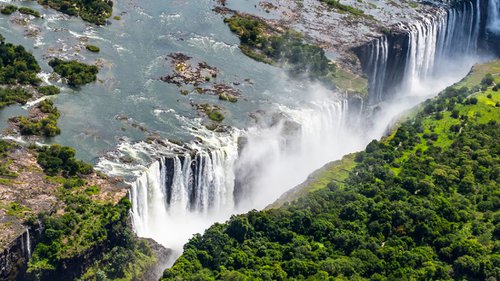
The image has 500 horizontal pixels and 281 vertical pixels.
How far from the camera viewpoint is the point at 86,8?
3696 inches

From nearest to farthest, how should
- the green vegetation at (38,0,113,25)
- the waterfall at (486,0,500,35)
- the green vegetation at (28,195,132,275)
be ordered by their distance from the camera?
1. the green vegetation at (28,195,132,275)
2. the green vegetation at (38,0,113,25)
3. the waterfall at (486,0,500,35)

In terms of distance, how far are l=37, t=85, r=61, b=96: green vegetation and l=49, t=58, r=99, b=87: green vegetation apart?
92.3 inches

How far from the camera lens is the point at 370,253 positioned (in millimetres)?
61031

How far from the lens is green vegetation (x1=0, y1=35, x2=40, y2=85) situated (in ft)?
253

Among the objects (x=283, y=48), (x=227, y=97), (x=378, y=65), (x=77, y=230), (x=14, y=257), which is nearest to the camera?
(x=14, y=257)

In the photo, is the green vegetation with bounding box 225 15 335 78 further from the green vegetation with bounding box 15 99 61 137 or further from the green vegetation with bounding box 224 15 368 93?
the green vegetation with bounding box 15 99 61 137

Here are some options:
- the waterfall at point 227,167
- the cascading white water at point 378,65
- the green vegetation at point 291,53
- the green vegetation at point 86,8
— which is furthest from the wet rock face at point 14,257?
the cascading white water at point 378,65

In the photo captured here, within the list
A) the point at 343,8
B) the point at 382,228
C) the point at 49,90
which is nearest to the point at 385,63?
the point at 343,8

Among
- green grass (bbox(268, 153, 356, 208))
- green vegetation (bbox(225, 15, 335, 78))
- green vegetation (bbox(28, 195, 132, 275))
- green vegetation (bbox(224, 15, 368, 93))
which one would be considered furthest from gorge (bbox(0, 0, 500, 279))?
green grass (bbox(268, 153, 356, 208))

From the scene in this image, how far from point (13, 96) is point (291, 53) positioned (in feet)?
114

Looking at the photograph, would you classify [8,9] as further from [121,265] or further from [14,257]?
[121,265]

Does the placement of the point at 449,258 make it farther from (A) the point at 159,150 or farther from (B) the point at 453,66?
(B) the point at 453,66

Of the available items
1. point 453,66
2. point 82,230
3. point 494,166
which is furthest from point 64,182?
point 453,66

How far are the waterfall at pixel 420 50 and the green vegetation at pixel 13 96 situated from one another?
44.1 meters
